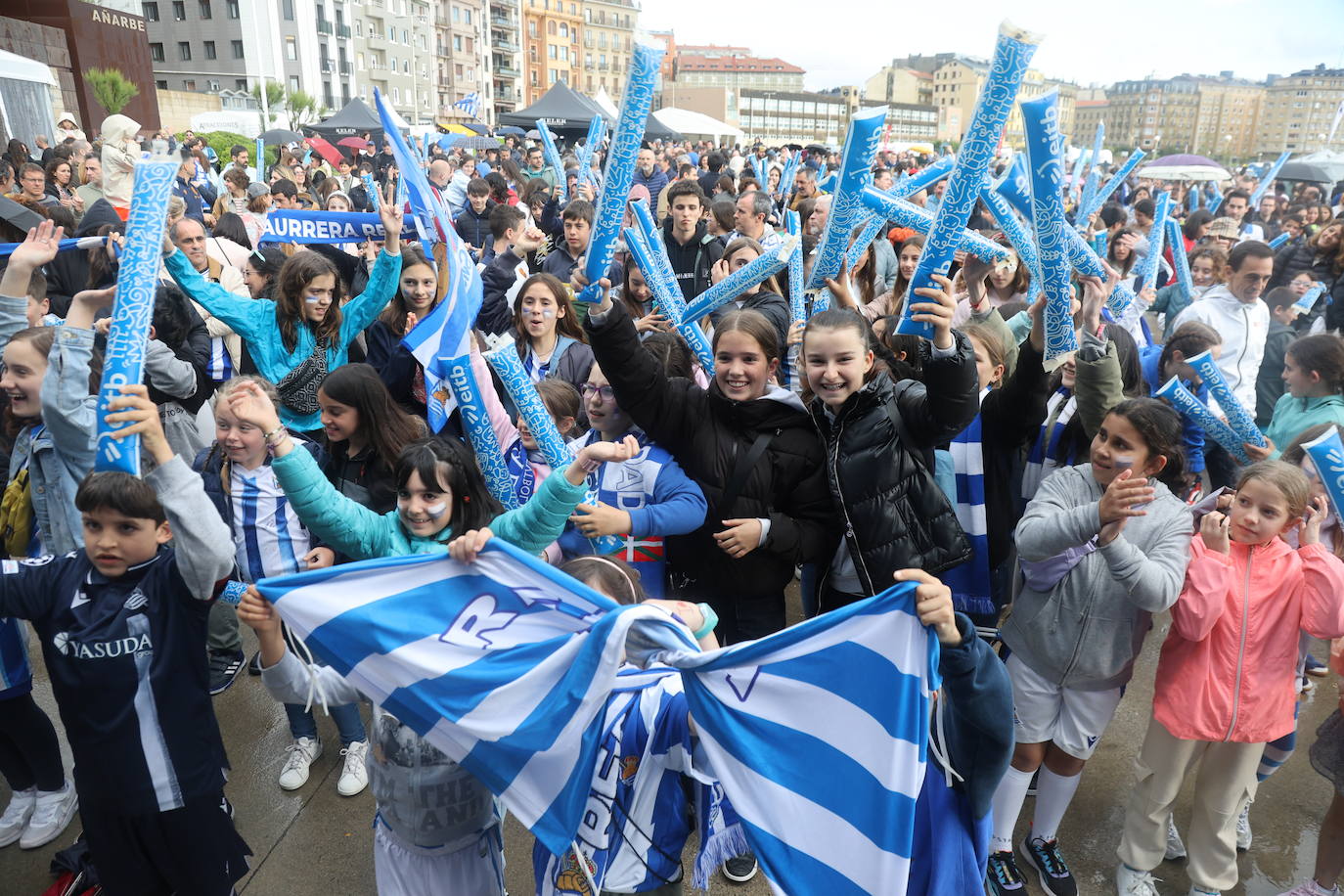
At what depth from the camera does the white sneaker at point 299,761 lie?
139 inches

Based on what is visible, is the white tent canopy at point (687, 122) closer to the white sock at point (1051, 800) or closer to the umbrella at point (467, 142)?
the umbrella at point (467, 142)

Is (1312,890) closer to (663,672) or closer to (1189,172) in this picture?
(663,672)

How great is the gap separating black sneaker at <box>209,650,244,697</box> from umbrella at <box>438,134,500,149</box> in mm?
21093

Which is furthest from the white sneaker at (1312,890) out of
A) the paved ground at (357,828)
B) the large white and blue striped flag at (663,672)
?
the large white and blue striped flag at (663,672)

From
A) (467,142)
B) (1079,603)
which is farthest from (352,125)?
(1079,603)

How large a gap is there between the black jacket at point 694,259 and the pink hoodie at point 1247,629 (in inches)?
189

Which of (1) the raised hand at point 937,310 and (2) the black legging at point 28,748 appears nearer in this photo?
(1) the raised hand at point 937,310

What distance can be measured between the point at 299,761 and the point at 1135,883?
10.1 ft

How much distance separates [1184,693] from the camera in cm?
283

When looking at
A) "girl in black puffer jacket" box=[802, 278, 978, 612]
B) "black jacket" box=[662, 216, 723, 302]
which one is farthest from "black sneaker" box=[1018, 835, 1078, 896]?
"black jacket" box=[662, 216, 723, 302]

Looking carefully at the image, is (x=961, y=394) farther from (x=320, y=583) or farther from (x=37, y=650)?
(x=37, y=650)

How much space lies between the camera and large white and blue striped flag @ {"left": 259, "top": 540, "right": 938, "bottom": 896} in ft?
5.75

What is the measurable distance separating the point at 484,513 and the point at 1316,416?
336 centimetres

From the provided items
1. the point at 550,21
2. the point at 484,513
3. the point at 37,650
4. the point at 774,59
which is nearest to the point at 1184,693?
the point at 484,513
